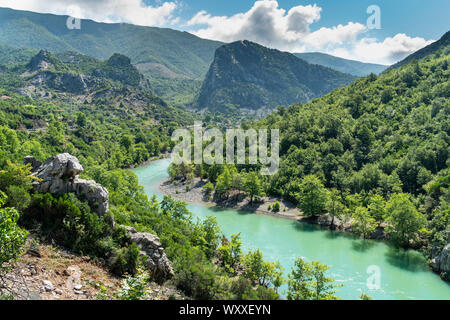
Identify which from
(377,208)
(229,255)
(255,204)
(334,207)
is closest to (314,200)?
(334,207)

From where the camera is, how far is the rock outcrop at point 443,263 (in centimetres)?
2689

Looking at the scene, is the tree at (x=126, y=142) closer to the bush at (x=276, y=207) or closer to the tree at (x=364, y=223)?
the bush at (x=276, y=207)

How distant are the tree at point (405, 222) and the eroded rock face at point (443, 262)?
4.28m

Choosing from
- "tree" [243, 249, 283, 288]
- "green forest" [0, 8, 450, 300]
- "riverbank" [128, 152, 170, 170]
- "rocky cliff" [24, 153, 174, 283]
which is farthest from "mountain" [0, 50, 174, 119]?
"tree" [243, 249, 283, 288]

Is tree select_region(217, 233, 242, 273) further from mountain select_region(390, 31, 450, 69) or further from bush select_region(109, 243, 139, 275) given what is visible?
mountain select_region(390, 31, 450, 69)

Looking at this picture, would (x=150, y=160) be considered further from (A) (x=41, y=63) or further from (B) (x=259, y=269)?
(A) (x=41, y=63)

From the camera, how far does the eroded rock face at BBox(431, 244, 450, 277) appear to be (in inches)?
1060

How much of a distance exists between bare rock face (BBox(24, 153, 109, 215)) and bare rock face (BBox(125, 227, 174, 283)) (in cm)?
264

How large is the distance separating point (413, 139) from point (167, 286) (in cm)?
4885

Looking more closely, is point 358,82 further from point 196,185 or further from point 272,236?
point 272,236

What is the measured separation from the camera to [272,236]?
37.8m

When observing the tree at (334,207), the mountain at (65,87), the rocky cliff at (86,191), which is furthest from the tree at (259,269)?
the mountain at (65,87)

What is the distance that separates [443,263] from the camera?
2734 cm
